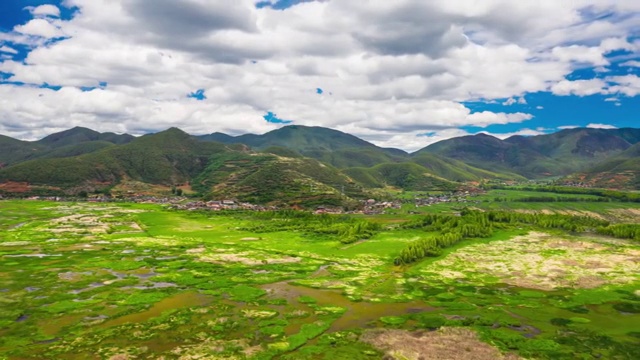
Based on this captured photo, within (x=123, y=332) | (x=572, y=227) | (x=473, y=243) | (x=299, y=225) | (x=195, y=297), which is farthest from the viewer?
(x=299, y=225)

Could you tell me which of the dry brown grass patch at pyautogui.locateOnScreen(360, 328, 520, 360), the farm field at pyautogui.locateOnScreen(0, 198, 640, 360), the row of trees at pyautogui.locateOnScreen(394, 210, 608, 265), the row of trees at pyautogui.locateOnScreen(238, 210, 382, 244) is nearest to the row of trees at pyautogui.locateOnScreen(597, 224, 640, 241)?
the row of trees at pyautogui.locateOnScreen(394, 210, 608, 265)

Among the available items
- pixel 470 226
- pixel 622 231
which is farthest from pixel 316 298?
pixel 622 231

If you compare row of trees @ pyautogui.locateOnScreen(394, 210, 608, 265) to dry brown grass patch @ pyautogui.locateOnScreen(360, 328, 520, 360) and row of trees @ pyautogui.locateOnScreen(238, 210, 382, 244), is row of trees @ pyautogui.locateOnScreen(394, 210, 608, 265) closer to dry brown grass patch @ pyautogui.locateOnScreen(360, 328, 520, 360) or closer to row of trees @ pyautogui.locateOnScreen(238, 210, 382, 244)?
row of trees @ pyautogui.locateOnScreen(238, 210, 382, 244)

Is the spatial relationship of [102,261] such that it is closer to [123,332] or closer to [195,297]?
[195,297]

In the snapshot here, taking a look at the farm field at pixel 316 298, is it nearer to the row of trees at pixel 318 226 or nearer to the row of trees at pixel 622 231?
the row of trees at pixel 622 231

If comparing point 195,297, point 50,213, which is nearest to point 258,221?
point 50,213

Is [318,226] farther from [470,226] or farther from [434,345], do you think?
[434,345]

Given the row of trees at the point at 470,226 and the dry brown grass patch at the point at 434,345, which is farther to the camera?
the row of trees at the point at 470,226

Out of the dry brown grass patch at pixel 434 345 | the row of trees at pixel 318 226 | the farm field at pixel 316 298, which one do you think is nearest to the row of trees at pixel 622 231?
the farm field at pixel 316 298
